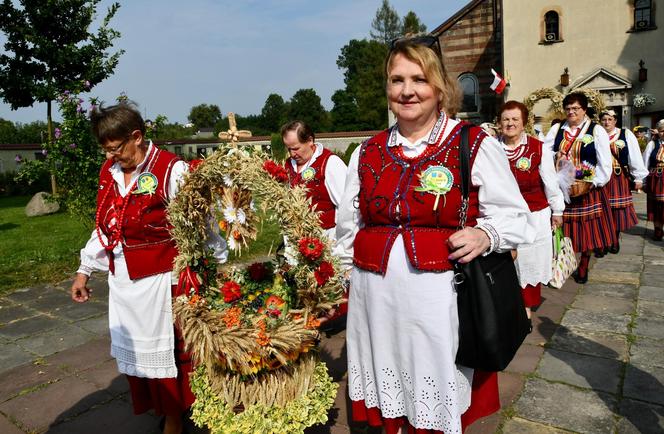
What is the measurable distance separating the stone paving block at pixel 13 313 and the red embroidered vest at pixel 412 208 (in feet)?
17.1

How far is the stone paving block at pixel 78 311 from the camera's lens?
5.95 metres

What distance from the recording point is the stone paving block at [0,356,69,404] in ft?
13.6

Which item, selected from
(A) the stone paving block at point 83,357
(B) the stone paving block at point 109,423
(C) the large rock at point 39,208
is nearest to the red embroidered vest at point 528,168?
(B) the stone paving block at point 109,423

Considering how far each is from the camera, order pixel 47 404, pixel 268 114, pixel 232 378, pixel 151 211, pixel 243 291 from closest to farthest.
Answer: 1. pixel 232 378
2. pixel 243 291
3. pixel 151 211
4. pixel 47 404
5. pixel 268 114

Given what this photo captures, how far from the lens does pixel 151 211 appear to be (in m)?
2.97

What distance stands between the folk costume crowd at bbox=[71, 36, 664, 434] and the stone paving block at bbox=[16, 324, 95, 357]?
7.22 ft

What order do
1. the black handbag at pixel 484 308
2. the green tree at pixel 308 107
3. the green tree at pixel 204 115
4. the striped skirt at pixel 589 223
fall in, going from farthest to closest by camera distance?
the green tree at pixel 204 115
the green tree at pixel 308 107
the striped skirt at pixel 589 223
the black handbag at pixel 484 308

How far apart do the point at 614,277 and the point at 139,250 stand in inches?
244

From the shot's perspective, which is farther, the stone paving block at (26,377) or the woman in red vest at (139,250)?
the stone paving block at (26,377)

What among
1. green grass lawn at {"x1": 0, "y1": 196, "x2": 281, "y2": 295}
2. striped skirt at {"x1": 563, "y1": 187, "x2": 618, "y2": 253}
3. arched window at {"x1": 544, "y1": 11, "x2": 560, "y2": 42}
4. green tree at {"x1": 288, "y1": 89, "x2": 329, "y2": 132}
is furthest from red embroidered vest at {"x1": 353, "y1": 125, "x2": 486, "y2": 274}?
green tree at {"x1": 288, "y1": 89, "x2": 329, "y2": 132}

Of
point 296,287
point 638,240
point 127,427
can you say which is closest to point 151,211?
point 296,287

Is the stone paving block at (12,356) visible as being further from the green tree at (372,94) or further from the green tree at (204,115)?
the green tree at (204,115)

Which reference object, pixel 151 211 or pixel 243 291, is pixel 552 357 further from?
pixel 151 211

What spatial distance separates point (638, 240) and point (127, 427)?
8.89 meters
